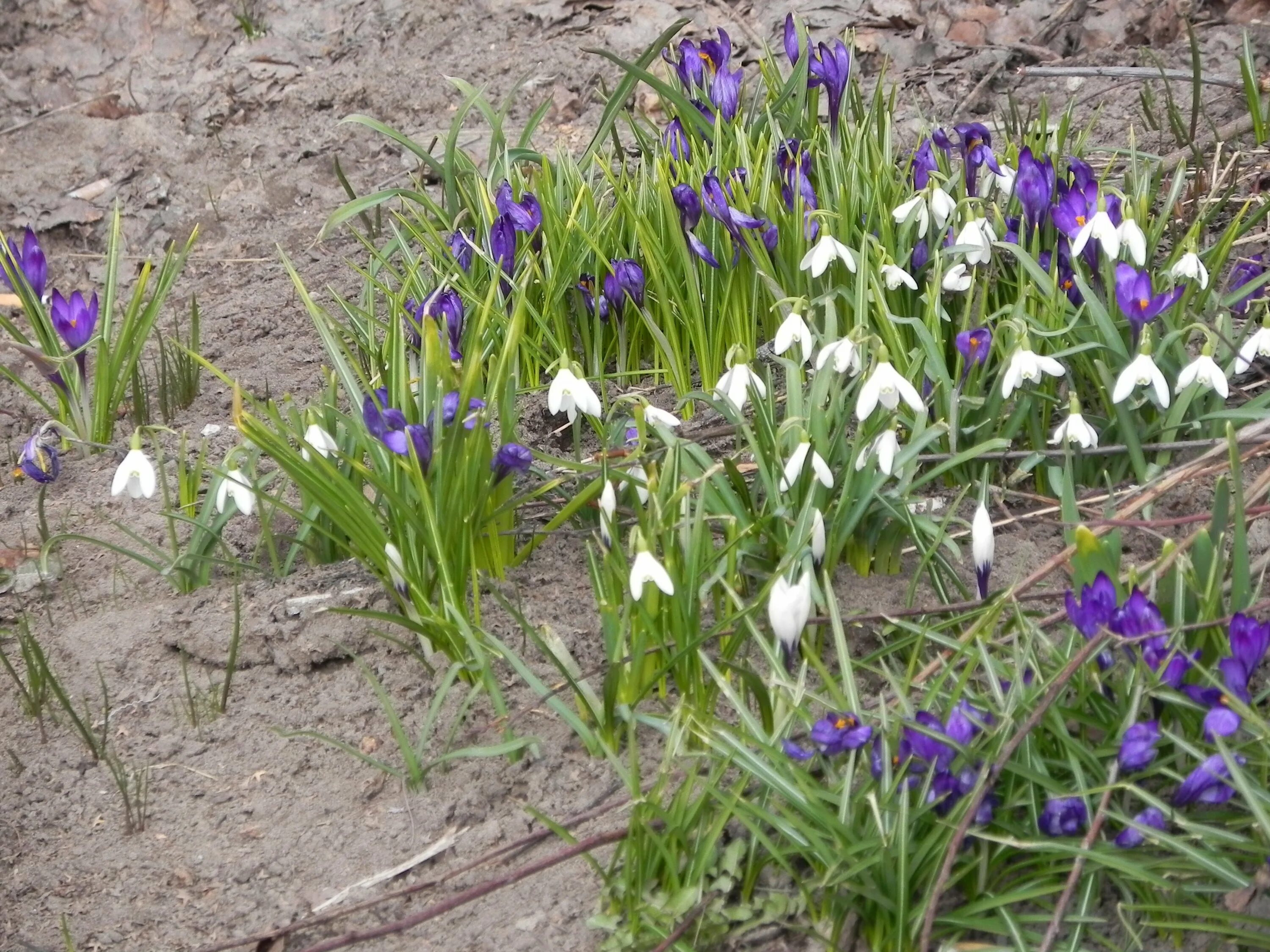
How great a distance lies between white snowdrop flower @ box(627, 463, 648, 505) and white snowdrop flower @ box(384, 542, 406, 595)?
17.6 inches

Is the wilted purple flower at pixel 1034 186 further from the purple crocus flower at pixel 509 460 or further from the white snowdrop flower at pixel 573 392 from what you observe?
the purple crocus flower at pixel 509 460

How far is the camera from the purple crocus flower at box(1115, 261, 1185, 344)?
7.89 ft

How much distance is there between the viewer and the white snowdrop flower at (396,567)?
227 centimetres

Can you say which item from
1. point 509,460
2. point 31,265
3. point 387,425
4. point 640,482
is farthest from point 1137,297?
point 31,265

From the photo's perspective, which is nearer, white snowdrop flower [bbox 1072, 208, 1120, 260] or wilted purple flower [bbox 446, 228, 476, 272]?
white snowdrop flower [bbox 1072, 208, 1120, 260]

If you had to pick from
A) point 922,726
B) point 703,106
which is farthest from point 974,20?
point 922,726

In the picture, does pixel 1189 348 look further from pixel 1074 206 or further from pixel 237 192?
pixel 237 192

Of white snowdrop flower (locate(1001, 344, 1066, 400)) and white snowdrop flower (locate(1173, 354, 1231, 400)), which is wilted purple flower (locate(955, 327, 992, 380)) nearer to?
white snowdrop flower (locate(1001, 344, 1066, 400))

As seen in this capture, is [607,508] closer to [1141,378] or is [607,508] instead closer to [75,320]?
[1141,378]

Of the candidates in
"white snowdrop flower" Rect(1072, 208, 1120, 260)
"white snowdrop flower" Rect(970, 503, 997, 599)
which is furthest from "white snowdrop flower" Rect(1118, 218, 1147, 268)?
"white snowdrop flower" Rect(970, 503, 997, 599)

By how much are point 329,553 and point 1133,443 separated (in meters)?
1.65

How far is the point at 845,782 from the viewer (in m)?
1.73

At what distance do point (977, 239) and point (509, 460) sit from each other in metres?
1.15

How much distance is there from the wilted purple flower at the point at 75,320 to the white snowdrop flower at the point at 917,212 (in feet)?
6.51
